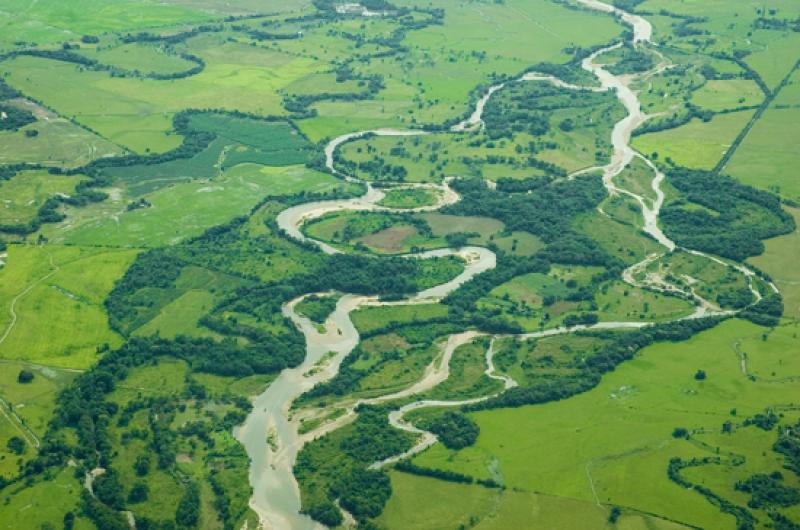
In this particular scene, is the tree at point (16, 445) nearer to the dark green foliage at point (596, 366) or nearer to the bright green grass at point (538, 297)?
the dark green foliage at point (596, 366)

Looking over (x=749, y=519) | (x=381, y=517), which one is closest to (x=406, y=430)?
(x=381, y=517)

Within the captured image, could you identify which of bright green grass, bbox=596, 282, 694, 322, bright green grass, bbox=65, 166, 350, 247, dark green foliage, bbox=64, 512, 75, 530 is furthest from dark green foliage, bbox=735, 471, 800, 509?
bright green grass, bbox=65, 166, 350, 247

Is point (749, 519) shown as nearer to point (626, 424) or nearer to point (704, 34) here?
point (626, 424)

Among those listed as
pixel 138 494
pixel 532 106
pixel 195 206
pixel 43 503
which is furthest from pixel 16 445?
pixel 532 106

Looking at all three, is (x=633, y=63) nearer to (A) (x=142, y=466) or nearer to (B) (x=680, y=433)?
(B) (x=680, y=433)

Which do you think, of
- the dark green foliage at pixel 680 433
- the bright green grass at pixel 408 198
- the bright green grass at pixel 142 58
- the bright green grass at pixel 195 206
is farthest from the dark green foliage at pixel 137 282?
the bright green grass at pixel 142 58
